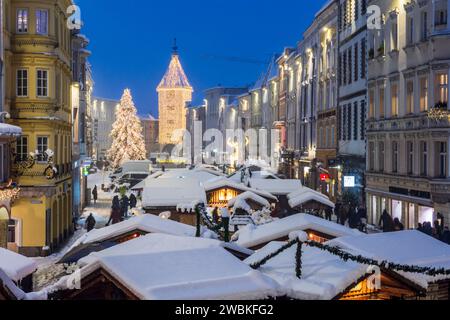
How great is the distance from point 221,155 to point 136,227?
4134 inches

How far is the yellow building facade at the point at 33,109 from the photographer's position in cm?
3275

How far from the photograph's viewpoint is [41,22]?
33250 millimetres

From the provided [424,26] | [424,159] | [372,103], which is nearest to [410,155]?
[424,159]

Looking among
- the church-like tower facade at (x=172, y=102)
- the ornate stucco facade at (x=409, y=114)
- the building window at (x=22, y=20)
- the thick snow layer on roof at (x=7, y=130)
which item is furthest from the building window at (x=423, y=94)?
the church-like tower facade at (x=172, y=102)

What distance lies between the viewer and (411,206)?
3362 cm

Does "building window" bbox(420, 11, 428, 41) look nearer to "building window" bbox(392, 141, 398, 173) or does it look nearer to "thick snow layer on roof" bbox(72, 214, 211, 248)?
"building window" bbox(392, 141, 398, 173)

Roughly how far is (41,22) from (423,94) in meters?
17.5

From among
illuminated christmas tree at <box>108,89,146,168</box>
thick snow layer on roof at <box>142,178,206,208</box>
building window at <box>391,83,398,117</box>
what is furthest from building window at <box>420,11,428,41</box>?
illuminated christmas tree at <box>108,89,146,168</box>

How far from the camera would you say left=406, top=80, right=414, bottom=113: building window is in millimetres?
33444

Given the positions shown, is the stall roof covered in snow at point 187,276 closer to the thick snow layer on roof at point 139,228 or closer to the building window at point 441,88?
the thick snow layer on roof at point 139,228

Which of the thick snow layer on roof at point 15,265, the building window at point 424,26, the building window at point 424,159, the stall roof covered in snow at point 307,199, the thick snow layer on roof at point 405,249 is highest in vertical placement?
the building window at point 424,26

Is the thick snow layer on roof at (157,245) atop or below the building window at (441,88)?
below
